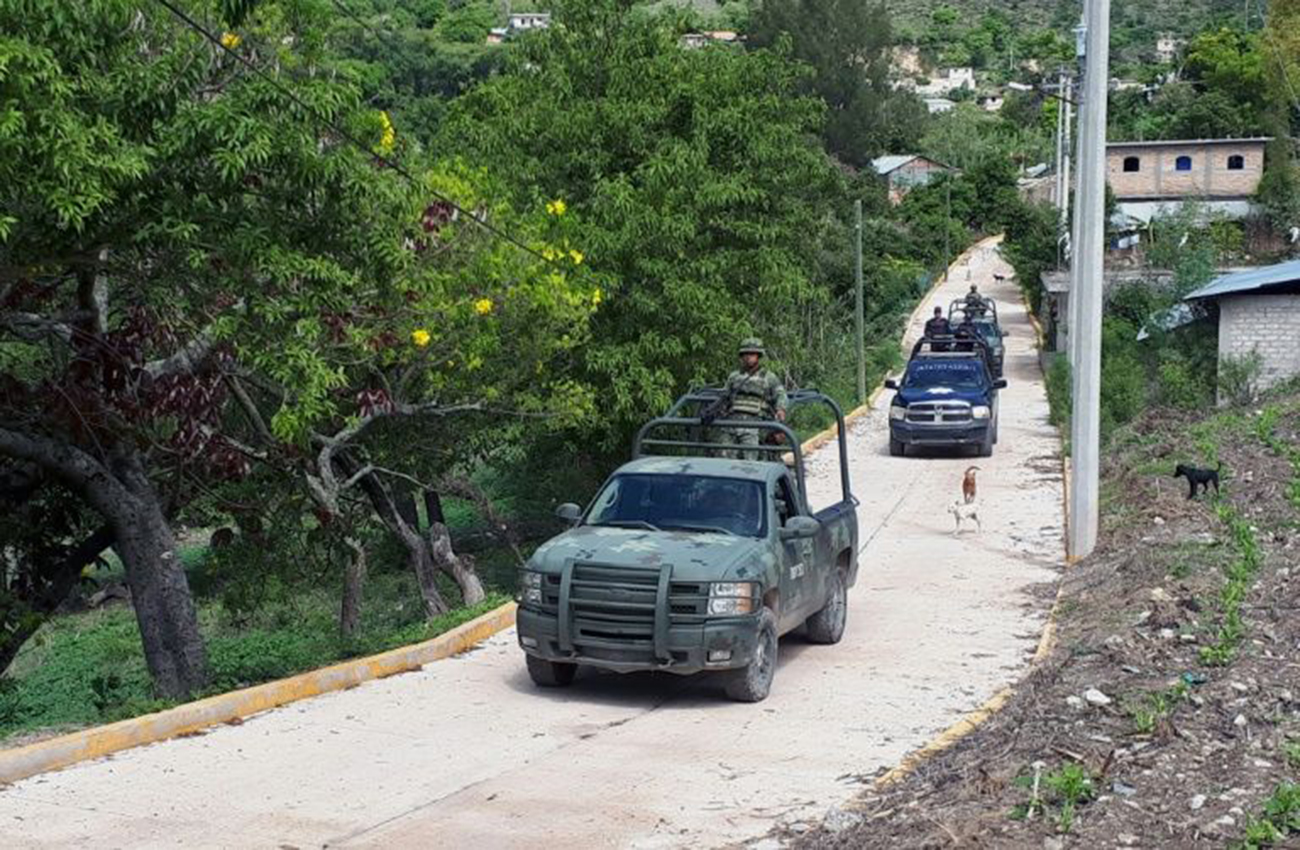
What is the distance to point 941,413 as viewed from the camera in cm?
2894

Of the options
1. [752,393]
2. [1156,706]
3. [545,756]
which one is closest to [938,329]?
[752,393]

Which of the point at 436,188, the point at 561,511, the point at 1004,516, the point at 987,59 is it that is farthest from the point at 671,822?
the point at 987,59

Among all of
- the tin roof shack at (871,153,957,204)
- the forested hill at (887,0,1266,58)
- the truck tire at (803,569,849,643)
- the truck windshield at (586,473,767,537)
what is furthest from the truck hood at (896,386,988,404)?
the forested hill at (887,0,1266,58)

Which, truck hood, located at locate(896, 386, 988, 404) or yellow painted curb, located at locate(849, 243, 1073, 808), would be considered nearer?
yellow painted curb, located at locate(849, 243, 1073, 808)

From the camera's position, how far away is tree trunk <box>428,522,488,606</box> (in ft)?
67.4

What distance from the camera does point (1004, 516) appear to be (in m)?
23.0

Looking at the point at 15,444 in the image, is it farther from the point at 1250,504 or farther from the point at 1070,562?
the point at 1250,504

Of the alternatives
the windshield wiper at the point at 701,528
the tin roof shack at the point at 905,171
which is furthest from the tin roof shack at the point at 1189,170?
the windshield wiper at the point at 701,528

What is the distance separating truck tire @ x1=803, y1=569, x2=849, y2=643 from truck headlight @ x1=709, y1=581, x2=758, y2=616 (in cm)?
255

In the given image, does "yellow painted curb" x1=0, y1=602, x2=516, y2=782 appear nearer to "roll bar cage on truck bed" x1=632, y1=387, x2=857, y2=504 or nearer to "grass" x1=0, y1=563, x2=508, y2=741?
"grass" x1=0, y1=563, x2=508, y2=741

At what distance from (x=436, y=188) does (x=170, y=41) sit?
5531 mm

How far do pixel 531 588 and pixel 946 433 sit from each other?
58.8 feet

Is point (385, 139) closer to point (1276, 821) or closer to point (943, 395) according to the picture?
point (1276, 821)

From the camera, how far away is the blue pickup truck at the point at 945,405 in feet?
94.7
